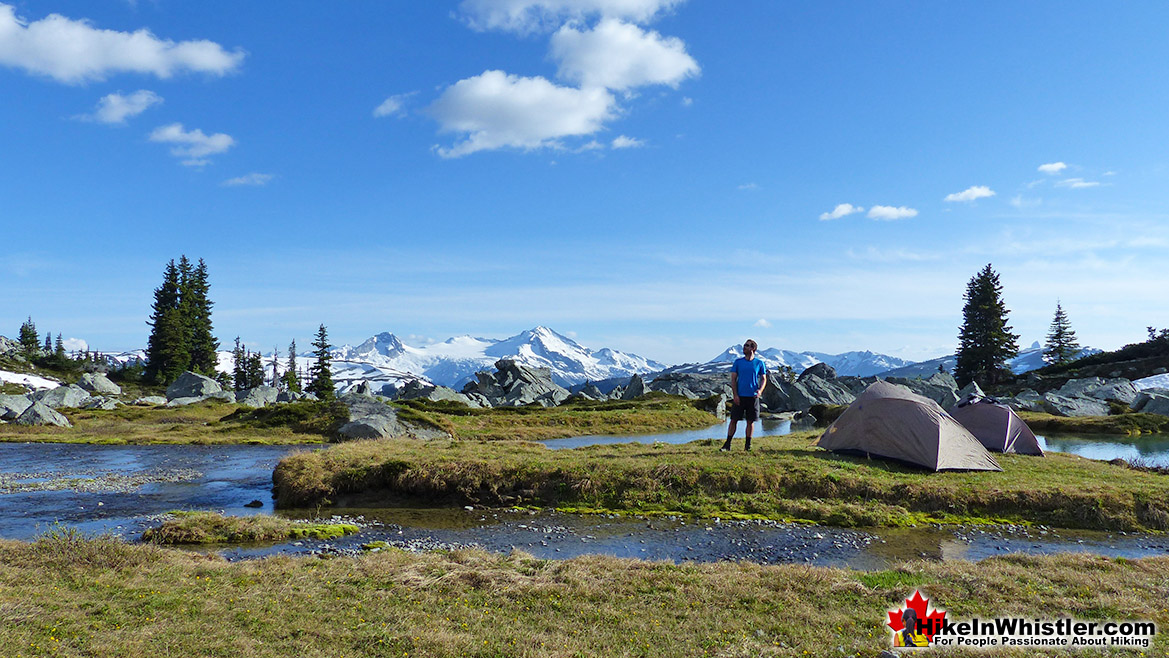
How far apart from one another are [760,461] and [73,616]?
19.9 m

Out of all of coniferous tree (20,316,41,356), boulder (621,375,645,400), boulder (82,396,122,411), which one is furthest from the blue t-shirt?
coniferous tree (20,316,41,356)

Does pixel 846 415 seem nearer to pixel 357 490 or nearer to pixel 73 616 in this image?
pixel 357 490

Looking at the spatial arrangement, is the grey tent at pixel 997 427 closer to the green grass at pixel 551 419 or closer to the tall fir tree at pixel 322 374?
the green grass at pixel 551 419

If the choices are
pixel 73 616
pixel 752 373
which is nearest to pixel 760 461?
pixel 752 373

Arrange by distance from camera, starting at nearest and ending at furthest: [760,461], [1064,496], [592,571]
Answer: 1. [592,571]
2. [1064,496]
3. [760,461]

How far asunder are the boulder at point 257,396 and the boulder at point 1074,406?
96.1 meters

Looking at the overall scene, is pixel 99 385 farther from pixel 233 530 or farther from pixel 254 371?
pixel 233 530

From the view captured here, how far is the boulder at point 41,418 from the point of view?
182 ft

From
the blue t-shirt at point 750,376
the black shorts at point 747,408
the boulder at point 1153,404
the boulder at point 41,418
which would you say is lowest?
the boulder at point 41,418

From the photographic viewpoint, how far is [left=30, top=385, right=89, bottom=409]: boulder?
74.7m

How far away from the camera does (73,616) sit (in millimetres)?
9820

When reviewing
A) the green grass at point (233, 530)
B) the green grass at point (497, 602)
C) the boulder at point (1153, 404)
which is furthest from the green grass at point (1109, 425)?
the green grass at point (233, 530)

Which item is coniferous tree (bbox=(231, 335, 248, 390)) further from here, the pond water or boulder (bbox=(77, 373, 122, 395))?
the pond water

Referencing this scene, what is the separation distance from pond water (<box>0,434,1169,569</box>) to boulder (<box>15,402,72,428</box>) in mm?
34924
